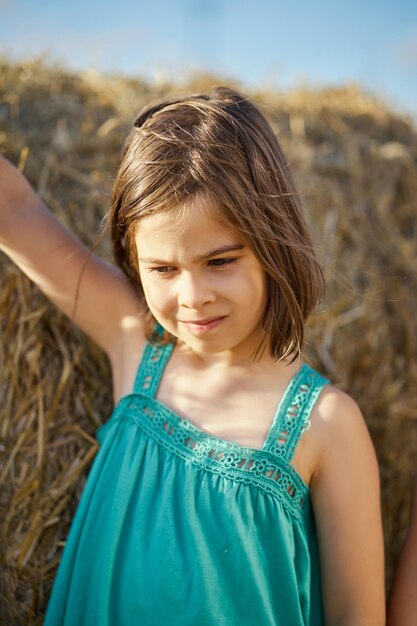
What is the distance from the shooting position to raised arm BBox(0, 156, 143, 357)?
180 centimetres

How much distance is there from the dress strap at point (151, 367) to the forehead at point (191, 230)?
42 centimetres

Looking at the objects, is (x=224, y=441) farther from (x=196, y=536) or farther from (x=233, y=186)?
(x=233, y=186)

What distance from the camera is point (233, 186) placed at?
1524mm

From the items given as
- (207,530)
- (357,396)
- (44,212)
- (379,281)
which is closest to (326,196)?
(379,281)

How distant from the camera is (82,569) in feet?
5.50

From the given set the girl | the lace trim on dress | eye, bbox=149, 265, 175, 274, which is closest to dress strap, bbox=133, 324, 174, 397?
the lace trim on dress

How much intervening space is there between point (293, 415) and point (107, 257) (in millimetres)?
997

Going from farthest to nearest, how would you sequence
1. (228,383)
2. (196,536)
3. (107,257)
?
(107,257) < (228,383) < (196,536)

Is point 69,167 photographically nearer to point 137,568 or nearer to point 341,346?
point 341,346

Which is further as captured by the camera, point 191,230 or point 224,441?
point 224,441

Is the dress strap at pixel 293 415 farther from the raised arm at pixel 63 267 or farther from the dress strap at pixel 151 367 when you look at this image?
the raised arm at pixel 63 267

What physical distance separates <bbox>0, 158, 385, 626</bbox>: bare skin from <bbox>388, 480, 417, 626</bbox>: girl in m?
0.17

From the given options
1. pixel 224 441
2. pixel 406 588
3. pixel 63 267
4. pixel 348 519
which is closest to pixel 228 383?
pixel 224 441

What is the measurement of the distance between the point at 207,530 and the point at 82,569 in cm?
36
